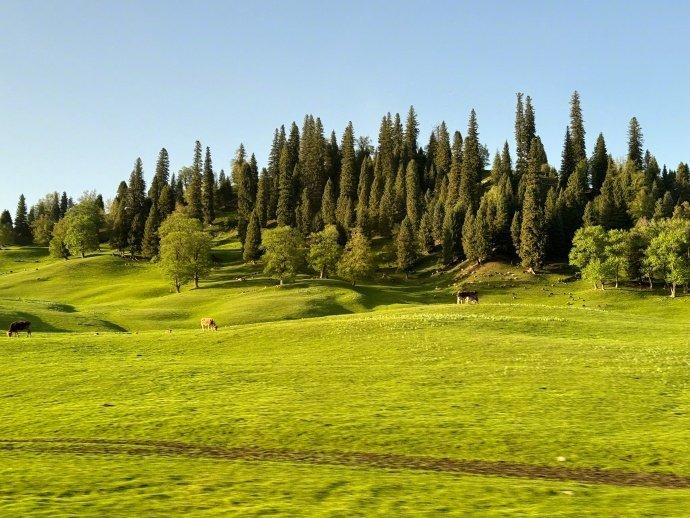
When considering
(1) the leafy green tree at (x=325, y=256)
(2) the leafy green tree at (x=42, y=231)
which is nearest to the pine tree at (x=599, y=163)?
(1) the leafy green tree at (x=325, y=256)

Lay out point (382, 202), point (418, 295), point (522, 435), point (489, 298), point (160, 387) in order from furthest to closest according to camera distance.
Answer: point (382, 202)
point (418, 295)
point (489, 298)
point (160, 387)
point (522, 435)

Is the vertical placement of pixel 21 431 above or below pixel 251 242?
below

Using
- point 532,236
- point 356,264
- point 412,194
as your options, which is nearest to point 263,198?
point 412,194

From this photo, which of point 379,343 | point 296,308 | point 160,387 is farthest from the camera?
point 296,308

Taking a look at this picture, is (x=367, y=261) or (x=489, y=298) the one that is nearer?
(x=489, y=298)

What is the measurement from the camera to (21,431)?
71.2 ft

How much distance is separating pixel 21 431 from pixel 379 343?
2526cm

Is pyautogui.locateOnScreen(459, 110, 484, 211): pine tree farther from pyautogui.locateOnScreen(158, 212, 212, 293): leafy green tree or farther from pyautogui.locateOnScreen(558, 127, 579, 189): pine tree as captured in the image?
pyautogui.locateOnScreen(158, 212, 212, 293): leafy green tree

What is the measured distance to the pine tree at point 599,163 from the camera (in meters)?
175

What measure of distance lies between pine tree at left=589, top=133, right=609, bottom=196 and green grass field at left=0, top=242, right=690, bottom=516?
136m

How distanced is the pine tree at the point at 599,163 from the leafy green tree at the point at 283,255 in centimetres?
10610

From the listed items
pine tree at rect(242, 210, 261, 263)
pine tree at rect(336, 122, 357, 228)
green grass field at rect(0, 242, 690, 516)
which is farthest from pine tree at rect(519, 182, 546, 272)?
green grass field at rect(0, 242, 690, 516)

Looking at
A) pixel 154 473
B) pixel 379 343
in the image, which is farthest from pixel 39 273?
pixel 154 473

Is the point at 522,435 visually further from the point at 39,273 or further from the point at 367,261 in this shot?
the point at 39,273
